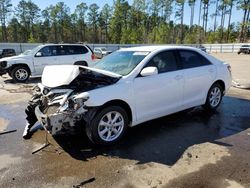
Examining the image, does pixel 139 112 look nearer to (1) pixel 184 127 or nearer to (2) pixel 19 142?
(1) pixel 184 127

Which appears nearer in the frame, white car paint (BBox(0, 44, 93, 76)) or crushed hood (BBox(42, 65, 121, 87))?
crushed hood (BBox(42, 65, 121, 87))

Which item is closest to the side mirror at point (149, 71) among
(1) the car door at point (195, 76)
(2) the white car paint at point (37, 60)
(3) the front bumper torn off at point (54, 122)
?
(1) the car door at point (195, 76)

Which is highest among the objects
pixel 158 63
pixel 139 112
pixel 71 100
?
pixel 158 63

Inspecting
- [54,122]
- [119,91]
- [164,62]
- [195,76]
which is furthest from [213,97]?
[54,122]

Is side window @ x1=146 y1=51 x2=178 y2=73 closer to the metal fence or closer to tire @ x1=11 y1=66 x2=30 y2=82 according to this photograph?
tire @ x1=11 y1=66 x2=30 y2=82

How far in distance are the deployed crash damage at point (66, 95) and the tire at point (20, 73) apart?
27.1 feet

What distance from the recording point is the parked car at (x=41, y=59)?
1265cm

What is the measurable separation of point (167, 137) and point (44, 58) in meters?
9.69

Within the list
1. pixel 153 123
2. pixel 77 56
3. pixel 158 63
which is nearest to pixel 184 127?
pixel 153 123

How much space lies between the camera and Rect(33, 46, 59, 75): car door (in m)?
13.1

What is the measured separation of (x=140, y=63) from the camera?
5168 mm

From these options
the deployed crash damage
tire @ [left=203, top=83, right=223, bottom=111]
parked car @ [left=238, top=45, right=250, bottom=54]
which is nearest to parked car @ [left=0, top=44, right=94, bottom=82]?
the deployed crash damage

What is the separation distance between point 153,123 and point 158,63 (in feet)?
4.30

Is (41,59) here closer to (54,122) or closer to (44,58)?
(44,58)
